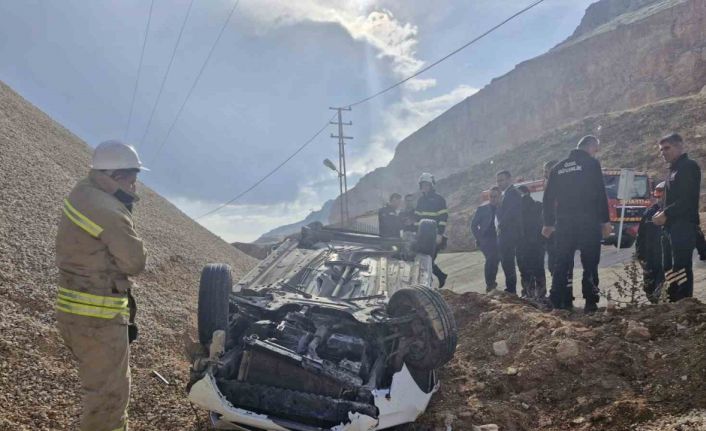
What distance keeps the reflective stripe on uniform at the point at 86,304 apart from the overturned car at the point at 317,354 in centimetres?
70

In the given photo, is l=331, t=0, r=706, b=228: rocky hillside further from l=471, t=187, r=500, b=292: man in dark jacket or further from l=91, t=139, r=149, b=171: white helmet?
l=91, t=139, r=149, b=171: white helmet

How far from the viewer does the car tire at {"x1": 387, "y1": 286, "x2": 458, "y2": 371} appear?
3459 mm

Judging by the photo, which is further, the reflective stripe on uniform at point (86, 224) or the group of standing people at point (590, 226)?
the group of standing people at point (590, 226)

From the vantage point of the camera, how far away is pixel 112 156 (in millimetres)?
2900

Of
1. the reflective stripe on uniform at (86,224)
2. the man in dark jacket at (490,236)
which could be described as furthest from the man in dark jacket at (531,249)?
the reflective stripe on uniform at (86,224)

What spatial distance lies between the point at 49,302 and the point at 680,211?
19.8 ft

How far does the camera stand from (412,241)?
540cm

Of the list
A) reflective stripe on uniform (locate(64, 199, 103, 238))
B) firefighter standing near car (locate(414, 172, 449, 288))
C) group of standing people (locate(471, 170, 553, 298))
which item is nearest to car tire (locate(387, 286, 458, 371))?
reflective stripe on uniform (locate(64, 199, 103, 238))

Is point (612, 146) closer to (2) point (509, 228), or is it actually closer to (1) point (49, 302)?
(2) point (509, 228)

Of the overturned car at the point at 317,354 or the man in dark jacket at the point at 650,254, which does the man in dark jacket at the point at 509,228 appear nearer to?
the man in dark jacket at the point at 650,254

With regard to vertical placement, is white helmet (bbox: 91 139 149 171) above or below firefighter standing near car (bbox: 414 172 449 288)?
below

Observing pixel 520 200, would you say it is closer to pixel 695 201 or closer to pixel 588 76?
pixel 695 201

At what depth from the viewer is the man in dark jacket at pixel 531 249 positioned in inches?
264

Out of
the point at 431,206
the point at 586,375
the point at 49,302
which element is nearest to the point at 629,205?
the point at 431,206
